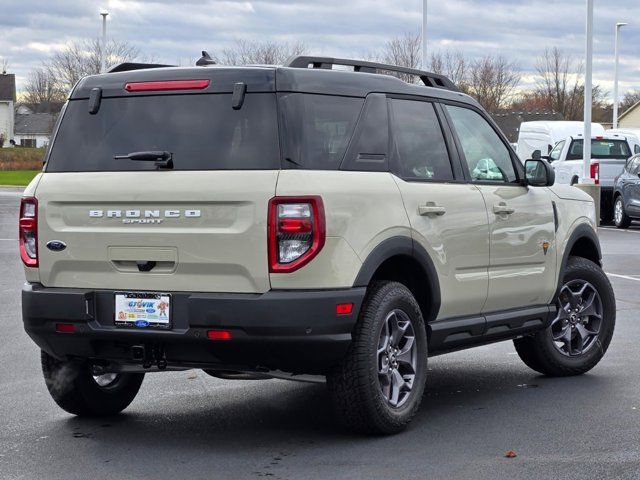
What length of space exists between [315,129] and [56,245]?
1491 mm

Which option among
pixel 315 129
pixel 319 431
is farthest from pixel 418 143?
pixel 319 431

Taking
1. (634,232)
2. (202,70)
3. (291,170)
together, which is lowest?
(634,232)

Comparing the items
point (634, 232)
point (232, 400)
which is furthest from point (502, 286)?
point (634, 232)

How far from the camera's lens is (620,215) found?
91.0 ft

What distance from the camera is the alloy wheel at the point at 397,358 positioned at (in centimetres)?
673

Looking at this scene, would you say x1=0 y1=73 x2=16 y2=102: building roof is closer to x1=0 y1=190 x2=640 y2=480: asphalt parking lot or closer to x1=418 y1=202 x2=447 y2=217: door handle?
x1=0 y1=190 x2=640 y2=480: asphalt parking lot

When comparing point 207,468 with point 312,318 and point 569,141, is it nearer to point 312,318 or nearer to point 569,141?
point 312,318

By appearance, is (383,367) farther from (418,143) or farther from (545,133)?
(545,133)

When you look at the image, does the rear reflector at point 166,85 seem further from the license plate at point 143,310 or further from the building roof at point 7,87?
the building roof at point 7,87

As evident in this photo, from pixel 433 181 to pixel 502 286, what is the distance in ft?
3.16

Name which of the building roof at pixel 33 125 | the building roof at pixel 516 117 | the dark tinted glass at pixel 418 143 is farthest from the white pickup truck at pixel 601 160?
the building roof at pixel 33 125

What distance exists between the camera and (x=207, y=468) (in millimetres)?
6039

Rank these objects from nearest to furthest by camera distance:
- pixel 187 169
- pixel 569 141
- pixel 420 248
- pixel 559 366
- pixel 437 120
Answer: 1. pixel 187 169
2. pixel 420 248
3. pixel 437 120
4. pixel 559 366
5. pixel 569 141

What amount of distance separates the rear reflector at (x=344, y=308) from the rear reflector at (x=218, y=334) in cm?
55
